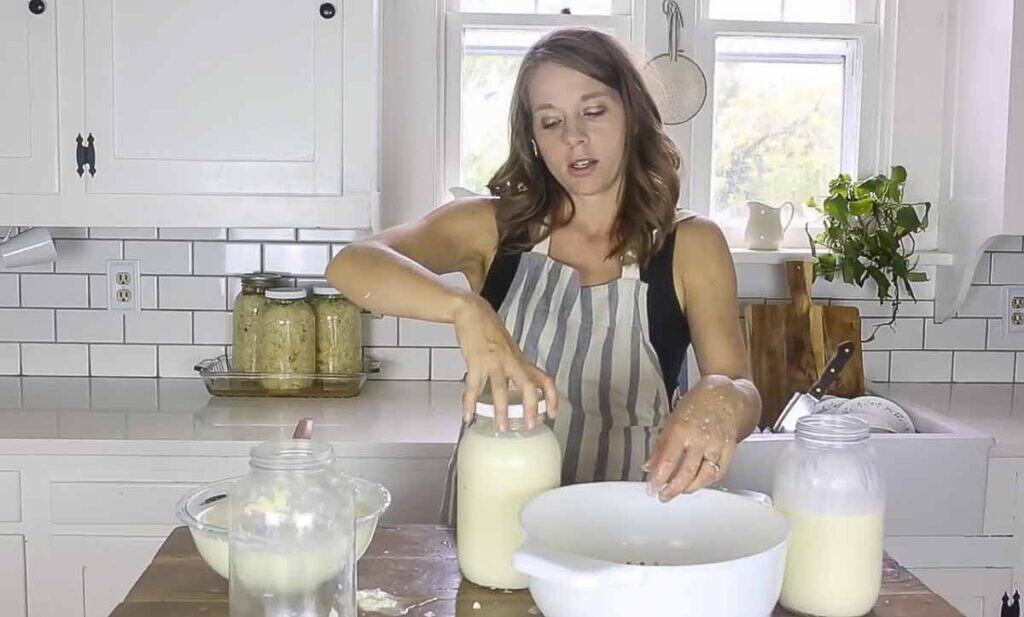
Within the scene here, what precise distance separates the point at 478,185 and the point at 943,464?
1232mm

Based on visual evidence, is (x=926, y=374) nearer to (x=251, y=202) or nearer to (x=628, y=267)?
(x=628, y=267)

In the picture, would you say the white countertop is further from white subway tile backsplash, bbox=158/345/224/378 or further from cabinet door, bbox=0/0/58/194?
cabinet door, bbox=0/0/58/194

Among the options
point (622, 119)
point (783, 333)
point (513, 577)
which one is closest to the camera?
point (513, 577)

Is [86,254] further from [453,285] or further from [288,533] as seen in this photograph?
[288,533]

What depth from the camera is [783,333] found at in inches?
99.2

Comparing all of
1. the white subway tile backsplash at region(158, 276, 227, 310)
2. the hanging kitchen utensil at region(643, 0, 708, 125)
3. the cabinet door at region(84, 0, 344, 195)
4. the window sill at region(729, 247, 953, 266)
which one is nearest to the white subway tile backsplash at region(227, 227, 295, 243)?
the white subway tile backsplash at region(158, 276, 227, 310)

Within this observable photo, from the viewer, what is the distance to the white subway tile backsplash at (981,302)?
8.70 ft

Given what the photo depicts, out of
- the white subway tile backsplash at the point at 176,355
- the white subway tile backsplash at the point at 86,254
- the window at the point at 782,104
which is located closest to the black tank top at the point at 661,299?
the window at the point at 782,104

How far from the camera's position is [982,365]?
8.78 feet

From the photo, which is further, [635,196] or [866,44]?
[866,44]

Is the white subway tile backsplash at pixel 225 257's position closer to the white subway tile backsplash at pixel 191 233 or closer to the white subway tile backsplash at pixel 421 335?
the white subway tile backsplash at pixel 191 233

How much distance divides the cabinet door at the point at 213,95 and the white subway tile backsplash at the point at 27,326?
493mm

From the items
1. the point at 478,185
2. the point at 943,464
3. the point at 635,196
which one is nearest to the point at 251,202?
the point at 478,185

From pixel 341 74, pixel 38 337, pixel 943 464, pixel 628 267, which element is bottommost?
pixel 943 464
